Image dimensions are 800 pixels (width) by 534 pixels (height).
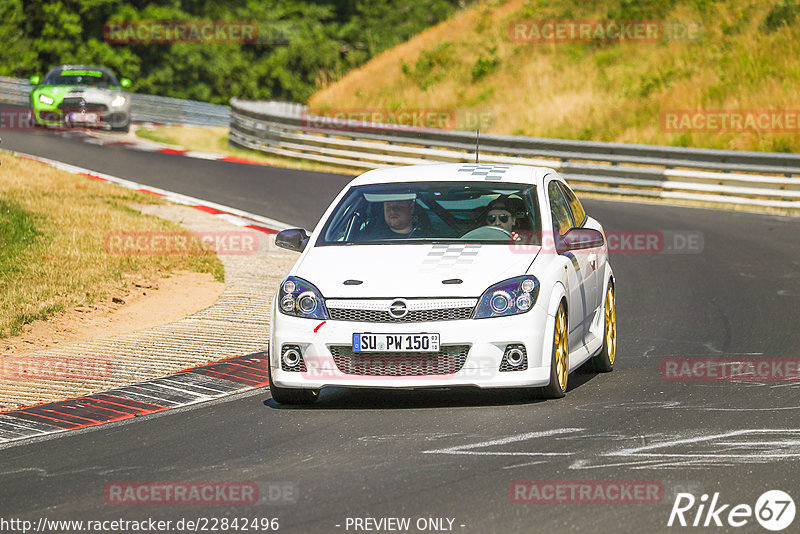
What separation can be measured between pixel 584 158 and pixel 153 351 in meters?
15.3

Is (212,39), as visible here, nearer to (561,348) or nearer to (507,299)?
(561,348)

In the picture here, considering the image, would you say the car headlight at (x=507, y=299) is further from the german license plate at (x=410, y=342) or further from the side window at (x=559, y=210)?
the side window at (x=559, y=210)

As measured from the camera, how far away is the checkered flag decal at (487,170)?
31.4ft

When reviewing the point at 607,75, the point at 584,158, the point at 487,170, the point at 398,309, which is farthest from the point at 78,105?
the point at 398,309

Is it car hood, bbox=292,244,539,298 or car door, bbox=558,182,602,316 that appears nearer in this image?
car hood, bbox=292,244,539,298

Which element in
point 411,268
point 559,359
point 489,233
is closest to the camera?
point 411,268

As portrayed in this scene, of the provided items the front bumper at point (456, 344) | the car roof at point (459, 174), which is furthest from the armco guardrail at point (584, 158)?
the front bumper at point (456, 344)

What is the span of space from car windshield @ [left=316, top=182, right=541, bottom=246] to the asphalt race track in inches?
43.7

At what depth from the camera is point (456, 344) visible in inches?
320

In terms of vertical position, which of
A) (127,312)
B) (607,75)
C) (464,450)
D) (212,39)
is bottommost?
(127,312)

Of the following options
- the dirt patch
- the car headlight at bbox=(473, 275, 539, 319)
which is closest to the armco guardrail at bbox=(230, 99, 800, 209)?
the dirt patch

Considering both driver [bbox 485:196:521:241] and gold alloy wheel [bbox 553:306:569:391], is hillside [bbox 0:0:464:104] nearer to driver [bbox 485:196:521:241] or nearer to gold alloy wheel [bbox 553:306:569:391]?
driver [bbox 485:196:521:241]

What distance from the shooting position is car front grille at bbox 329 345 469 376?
26.8 feet

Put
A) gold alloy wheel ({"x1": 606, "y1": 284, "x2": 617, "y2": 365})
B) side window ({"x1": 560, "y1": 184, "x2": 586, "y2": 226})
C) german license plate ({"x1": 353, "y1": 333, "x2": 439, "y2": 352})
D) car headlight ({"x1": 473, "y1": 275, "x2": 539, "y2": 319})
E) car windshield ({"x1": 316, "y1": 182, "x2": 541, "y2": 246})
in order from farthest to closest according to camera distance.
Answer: side window ({"x1": 560, "y1": 184, "x2": 586, "y2": 226}) < gold alloy wheel ({"x1": 606, "y1": 284, "x2": 617, "y2": 365}) < car windshield ({"x1": 316, "y1": 182, "x2": 541, "y2": 246}) < car headlight ({"x1": 473, "y1": 275, "x2": 539, "y2": 319}) < german license plate ({"x1": 353, "y1": 333, "x2": 439, "y2": 352})
